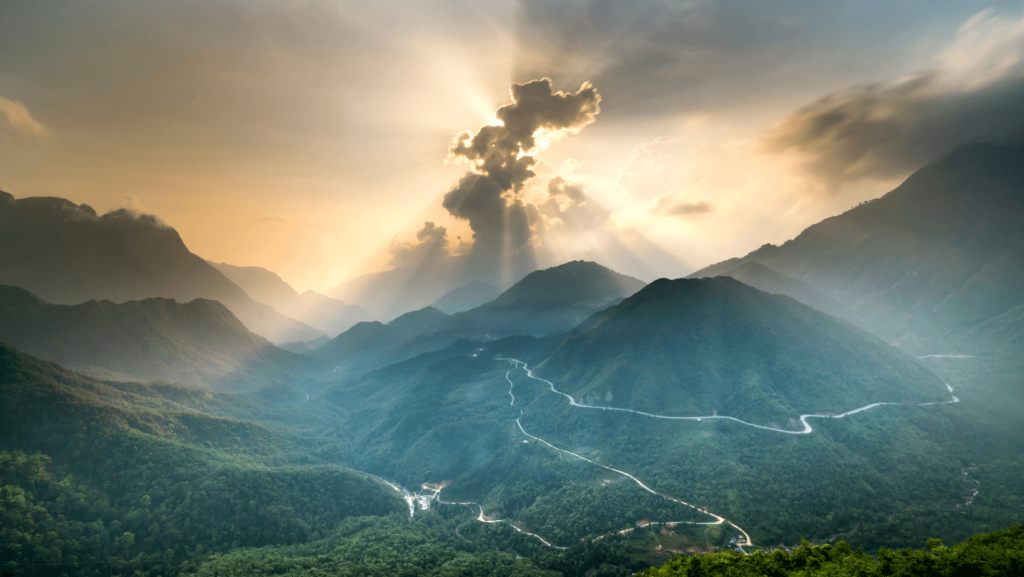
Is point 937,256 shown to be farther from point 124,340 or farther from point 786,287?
point 124,340

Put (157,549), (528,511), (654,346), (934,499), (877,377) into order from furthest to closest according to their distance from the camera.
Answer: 1. (654,346)
2. (877,377)
3. (528,511)
4. (934,499)
5. (157,549)

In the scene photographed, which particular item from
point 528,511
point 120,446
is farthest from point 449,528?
point 120,446

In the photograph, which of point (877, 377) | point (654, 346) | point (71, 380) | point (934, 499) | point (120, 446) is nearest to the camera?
point (934, 499)

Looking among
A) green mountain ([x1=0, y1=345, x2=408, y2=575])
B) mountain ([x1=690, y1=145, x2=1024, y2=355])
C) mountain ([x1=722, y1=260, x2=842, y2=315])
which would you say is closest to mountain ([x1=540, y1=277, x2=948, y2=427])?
mountain ([x1=722, y1=260, x2=842, y2=315])

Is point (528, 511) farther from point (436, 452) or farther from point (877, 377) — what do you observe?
point (877, 377)

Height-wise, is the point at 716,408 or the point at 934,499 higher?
the point at 716,408

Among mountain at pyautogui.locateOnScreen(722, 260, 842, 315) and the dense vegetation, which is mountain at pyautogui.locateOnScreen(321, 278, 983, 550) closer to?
the dense vegetation

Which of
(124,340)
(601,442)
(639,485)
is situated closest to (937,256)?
(601,442)
